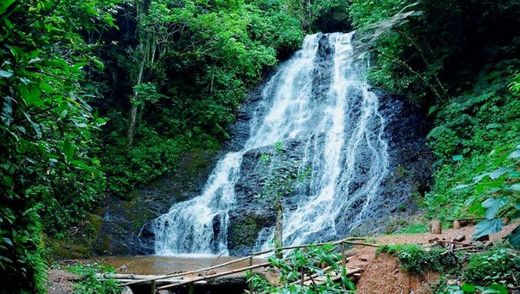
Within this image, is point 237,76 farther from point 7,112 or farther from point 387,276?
point 7,112

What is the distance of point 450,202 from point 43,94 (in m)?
10.2

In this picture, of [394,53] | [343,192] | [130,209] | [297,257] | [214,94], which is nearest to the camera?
[297,257]

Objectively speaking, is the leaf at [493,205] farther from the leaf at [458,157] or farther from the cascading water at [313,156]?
the leaf at [458,157]

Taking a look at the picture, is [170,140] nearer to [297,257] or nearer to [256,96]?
[256,96]

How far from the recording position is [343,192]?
13.6m

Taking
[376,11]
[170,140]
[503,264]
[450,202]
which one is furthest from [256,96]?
[503,264]

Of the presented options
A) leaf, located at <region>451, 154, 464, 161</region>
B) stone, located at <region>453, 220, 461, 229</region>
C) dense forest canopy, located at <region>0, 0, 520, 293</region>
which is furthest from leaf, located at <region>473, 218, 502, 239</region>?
leaf, located at <region>451, 154, 464, 161</region>

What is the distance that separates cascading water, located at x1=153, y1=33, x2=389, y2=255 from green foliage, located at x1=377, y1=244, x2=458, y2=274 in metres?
5.32

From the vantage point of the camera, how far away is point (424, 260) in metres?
6.38

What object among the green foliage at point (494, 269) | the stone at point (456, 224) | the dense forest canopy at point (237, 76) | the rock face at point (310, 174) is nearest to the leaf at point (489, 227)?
the green foliage at point (494, 269)

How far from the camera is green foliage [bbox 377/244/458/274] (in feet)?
20.7

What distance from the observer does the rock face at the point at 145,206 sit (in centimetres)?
1330

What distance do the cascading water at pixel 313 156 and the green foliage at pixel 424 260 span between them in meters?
5.32

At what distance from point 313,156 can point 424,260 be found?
9109mm
